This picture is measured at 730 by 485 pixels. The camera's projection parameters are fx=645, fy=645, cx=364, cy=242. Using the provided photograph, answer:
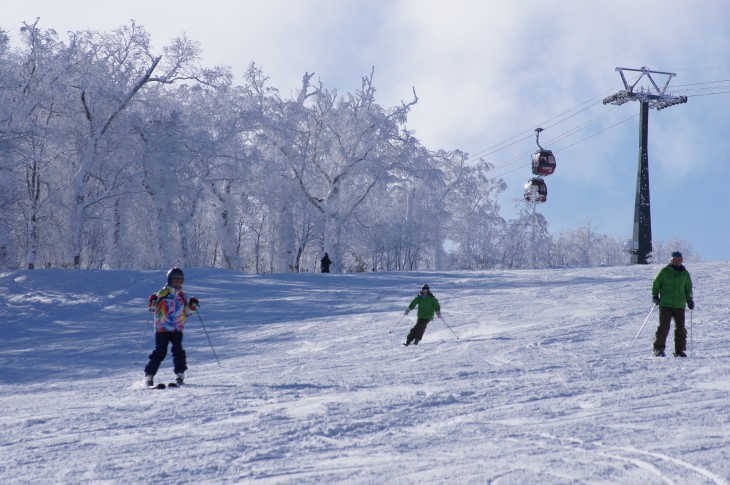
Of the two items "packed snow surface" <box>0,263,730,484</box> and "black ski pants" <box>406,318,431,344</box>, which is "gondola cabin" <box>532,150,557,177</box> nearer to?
"packed snow surface" <box>0,263,730,484</box>

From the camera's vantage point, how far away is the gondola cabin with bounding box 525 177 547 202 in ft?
95.0

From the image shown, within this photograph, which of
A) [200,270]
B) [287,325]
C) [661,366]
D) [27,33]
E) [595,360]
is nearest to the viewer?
[661,366]

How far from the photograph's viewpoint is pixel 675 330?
387 inches

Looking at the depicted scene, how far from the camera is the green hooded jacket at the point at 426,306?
13.6 metres

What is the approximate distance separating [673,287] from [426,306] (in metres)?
5.17

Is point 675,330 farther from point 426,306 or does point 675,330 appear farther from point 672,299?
point 426,306

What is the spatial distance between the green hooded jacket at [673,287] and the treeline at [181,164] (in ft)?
83.7

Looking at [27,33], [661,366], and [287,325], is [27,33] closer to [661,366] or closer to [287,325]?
[287,325]

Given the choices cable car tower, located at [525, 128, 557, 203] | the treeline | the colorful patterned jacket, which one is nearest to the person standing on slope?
the colorful patterned jacket

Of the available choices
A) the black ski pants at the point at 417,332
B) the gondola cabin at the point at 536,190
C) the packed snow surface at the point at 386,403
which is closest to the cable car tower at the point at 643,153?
the gondola cabin at the point at 536,190

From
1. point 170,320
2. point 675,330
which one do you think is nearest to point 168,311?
point 170,320

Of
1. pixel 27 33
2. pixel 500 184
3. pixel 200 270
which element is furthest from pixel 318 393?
pixel 500 184

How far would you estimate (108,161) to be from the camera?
3216 centimetres

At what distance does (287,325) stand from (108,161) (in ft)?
63.3
